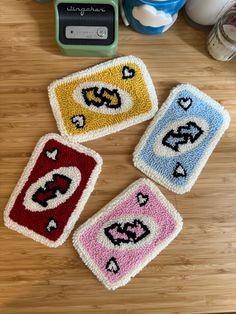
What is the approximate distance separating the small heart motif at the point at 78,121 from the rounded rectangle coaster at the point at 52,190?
41 mm

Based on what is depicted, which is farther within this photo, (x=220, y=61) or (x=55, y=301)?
(x=220, y=61)

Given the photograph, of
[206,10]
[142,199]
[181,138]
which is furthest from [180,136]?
[206,10]

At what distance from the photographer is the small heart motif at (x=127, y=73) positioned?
0.84 metres

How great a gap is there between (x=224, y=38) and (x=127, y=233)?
44 centimetres

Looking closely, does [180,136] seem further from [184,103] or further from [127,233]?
[127,233]

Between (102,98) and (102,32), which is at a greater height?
(102,32)

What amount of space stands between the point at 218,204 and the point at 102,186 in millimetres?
238

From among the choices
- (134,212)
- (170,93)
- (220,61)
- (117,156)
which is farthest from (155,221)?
(220,61)

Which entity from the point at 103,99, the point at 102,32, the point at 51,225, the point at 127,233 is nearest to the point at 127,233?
the point at 127,233

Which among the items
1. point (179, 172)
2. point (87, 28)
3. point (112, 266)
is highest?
point (87, 28)

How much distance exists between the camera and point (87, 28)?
0.81 metres

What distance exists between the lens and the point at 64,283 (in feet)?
2.49

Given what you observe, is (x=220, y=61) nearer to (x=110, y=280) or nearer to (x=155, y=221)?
(x=155, y=221)

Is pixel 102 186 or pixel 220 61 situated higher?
pixel 220 61
